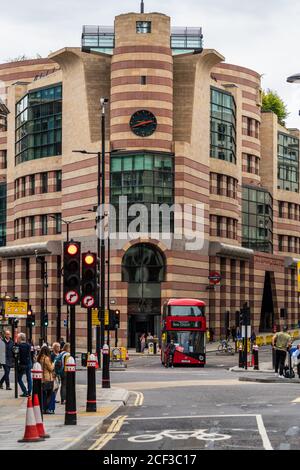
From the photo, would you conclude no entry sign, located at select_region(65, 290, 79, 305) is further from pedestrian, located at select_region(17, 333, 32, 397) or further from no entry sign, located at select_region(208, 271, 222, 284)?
no entry sign, located at select_region(208, 271, 222, 284)

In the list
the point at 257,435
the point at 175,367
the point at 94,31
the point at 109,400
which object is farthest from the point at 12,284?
the point at 257,435

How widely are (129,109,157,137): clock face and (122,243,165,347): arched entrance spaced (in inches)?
368

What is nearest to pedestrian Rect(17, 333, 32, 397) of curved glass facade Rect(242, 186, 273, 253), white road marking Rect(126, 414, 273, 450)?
white road marking Rect(126, 414, 273, 450)

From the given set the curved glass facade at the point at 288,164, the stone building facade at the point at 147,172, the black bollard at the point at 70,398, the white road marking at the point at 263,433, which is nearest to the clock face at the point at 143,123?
the stone building facade at the point at 147,172

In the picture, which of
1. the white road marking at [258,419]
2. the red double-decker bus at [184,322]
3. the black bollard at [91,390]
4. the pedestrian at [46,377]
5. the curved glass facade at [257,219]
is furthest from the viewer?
the curved glass facade at [257,219]

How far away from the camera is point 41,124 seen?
92.8 meters

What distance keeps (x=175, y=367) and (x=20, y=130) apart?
4893cm

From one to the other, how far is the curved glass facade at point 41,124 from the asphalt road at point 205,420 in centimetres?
6166

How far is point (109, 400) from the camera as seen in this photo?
82.6 ft

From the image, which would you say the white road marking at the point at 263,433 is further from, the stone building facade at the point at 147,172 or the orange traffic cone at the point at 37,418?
the stone building facade at the point at 147,172

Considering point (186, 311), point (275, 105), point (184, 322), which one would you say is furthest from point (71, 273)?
point (275, 105)

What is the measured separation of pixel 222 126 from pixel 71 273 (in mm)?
75229

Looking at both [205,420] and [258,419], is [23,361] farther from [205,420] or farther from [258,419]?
[258,419]

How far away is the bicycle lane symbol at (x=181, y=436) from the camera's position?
624 inches
